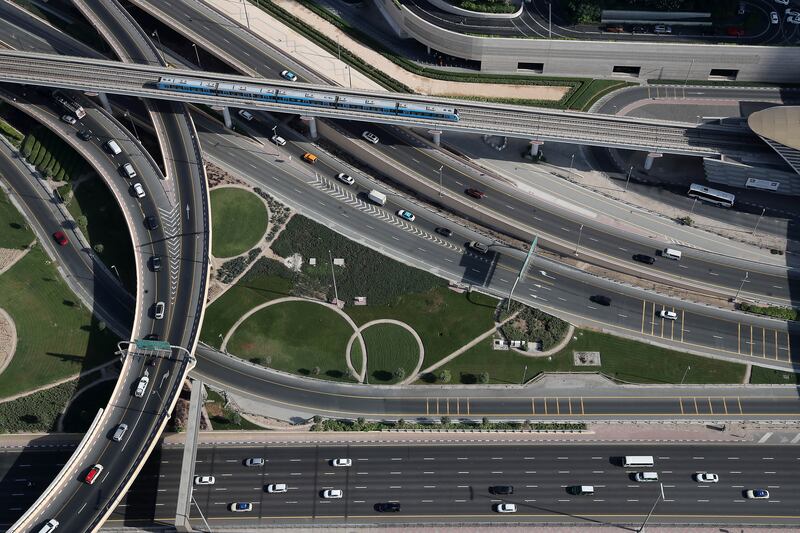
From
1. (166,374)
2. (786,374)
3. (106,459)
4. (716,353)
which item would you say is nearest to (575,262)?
(716,353)

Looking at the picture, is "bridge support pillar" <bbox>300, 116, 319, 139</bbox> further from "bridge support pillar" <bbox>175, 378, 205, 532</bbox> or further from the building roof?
the building roof

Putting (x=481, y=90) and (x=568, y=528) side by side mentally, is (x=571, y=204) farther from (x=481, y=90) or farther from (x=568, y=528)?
(x=568, y=528)

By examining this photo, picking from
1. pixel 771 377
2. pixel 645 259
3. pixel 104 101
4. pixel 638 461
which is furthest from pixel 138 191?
pixel 771 377

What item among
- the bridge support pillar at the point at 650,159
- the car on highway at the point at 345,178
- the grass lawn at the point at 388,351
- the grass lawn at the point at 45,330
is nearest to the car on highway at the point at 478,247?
the grass lawn at the point at 388,351

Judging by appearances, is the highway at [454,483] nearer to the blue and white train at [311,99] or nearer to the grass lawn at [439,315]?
the grass lawn at [439,315]

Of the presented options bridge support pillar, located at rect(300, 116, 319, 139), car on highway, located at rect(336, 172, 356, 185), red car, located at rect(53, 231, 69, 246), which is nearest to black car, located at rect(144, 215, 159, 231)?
red car, located at rect(53, 231, 69, 246)
